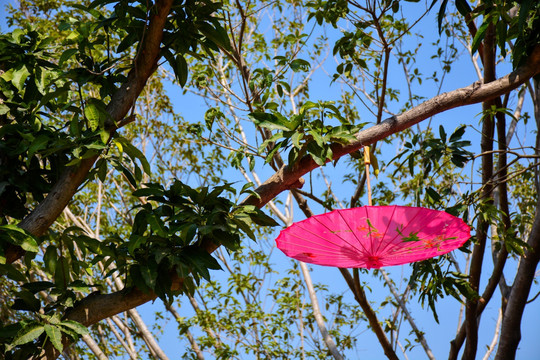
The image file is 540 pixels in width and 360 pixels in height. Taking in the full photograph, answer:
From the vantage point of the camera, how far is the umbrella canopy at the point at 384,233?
152 centimetres

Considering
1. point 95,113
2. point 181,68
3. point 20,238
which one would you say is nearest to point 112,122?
point 95,113

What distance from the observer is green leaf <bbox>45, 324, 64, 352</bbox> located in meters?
1.66

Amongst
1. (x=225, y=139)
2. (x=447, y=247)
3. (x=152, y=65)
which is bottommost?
(x=447, y=247)

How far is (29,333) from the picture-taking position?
5.52 feet

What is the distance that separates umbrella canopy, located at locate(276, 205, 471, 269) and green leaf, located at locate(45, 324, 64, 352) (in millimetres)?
701

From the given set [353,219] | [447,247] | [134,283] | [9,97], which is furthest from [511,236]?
[9,97]

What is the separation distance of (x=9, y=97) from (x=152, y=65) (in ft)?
1.78

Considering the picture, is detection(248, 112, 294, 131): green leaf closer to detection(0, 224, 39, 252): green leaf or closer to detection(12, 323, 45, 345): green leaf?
detection(0, 224, 39, 252): green leaf

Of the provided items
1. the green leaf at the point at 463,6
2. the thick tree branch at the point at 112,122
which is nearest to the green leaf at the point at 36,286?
the thick tree branch at the point at 112,122

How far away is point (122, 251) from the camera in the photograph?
180 centimetres

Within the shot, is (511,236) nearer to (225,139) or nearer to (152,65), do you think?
(152,65)

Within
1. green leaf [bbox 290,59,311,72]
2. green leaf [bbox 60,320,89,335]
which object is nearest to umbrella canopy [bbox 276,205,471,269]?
green leaf [bbox 60,320,89,335]

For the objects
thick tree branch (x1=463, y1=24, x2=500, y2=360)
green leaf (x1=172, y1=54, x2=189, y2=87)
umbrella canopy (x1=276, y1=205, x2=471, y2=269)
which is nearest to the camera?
umbrella canopy (x1=276, y1=205, x2=471, y2=269)

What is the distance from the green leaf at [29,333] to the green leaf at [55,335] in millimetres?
25
